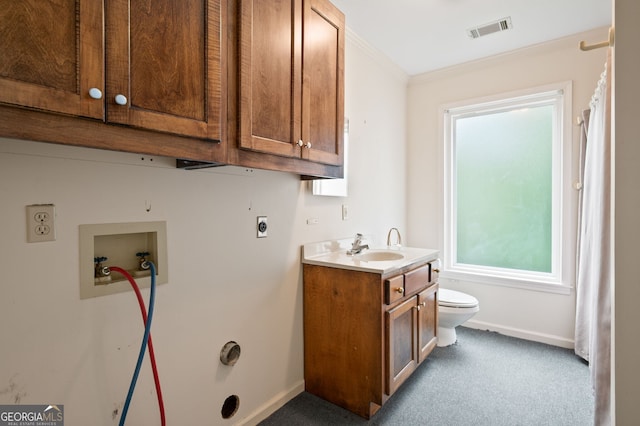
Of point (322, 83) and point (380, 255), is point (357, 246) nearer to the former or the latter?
point (380, 255)

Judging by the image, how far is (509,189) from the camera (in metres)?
2.93

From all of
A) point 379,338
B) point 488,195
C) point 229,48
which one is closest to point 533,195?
point 488,195

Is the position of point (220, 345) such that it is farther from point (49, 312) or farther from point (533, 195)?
point (533, 195)

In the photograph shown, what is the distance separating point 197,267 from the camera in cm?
144

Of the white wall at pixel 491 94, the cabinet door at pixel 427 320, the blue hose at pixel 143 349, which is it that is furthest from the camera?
the white wall at pixel 491 94

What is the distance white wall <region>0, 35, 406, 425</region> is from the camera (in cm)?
99

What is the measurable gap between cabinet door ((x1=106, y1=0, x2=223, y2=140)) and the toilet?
214 centimetres

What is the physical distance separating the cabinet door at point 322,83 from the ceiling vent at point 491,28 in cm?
128

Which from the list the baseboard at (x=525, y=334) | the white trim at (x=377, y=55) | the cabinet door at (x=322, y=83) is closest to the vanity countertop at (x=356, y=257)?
the cabinet door at (x=322, y=83)

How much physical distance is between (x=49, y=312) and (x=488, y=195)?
128 inches

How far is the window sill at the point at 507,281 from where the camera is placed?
8.63 feet

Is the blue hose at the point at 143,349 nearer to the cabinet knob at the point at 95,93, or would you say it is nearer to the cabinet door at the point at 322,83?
the cabinet knob at the point at 95,93

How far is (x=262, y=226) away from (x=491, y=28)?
89.4 inches

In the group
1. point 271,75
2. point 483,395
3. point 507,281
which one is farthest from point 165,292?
point 507,281
